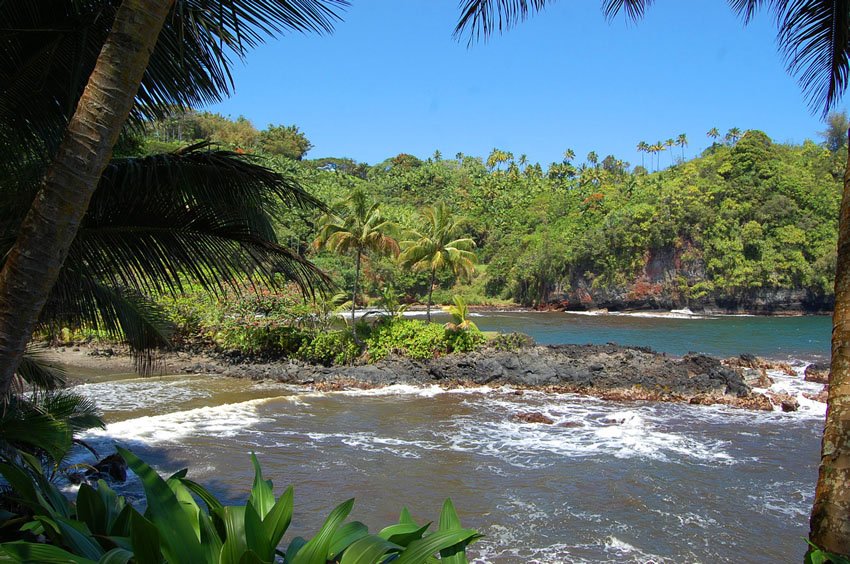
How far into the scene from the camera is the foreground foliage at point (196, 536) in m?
1.80

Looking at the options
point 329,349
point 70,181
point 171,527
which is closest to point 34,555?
point 171,527

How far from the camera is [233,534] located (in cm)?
202

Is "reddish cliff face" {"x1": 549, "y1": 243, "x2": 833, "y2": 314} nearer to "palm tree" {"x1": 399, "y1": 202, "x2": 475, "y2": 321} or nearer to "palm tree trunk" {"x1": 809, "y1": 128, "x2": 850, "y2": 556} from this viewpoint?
"palm tree" {"x1": 399, "y1": 202, "x2": 475, "y2": 321}

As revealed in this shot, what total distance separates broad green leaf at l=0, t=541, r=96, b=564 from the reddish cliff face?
2087 inches

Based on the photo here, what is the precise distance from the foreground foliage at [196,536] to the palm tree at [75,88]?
30.3 inches

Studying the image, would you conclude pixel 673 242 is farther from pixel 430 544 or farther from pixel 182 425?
pixel 430 544

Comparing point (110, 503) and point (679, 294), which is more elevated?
point (679, 294)

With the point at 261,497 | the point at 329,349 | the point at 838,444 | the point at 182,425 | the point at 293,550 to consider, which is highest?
the point at 838,444

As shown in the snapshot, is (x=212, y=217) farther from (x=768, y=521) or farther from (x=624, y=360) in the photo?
(x=624, y=360)

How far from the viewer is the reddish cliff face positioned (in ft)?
161

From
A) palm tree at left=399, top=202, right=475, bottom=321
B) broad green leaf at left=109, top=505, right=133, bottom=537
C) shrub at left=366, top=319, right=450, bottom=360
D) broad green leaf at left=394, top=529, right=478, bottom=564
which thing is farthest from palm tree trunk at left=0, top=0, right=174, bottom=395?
palm tree at left=399, top=202, right=475, bottom=321

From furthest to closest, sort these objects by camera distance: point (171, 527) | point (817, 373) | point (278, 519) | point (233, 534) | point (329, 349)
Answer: point (817, 373) → point (329, 349) → point (278, 519) → point (233, 534) → point (171, 527)

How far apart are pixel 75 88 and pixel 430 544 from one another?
9.87 ft

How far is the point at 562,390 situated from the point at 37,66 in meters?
17.3
